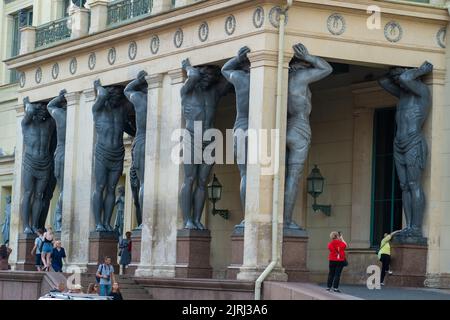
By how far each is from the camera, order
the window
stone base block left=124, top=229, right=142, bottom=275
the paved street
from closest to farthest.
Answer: the paved street → the window → stone base block left=124, top=229, right=142, bottom=275

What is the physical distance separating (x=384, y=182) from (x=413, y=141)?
10.7ft

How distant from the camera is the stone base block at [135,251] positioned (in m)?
37.7

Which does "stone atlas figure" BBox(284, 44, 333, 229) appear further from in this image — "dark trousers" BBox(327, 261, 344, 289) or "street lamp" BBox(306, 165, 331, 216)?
"street lamp" BBox(306, 165, 331, 216)

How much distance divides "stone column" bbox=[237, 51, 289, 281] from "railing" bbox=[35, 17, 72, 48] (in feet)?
33.7

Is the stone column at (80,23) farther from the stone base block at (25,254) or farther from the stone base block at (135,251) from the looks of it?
the stone base block at (135,251)

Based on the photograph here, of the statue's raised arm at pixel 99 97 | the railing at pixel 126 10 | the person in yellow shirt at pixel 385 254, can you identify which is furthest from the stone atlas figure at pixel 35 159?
the person in yellow shirt at pixel 385 254

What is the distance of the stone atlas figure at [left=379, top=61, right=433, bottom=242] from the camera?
34438mm

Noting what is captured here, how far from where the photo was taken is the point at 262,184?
3319cm

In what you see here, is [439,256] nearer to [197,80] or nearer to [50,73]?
[197,80]

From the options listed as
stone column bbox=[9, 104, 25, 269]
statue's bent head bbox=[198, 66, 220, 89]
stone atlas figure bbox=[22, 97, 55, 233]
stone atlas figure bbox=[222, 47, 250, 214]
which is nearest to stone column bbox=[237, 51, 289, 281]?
stone atlas figure bbox=[222, 47, 250, 214]

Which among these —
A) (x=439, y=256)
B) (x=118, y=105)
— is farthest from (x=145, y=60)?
(x=439, y=256)

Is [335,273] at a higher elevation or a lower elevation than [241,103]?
lower

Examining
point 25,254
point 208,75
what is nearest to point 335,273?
point 208,75

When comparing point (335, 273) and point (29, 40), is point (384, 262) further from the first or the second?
point (29, 40)
